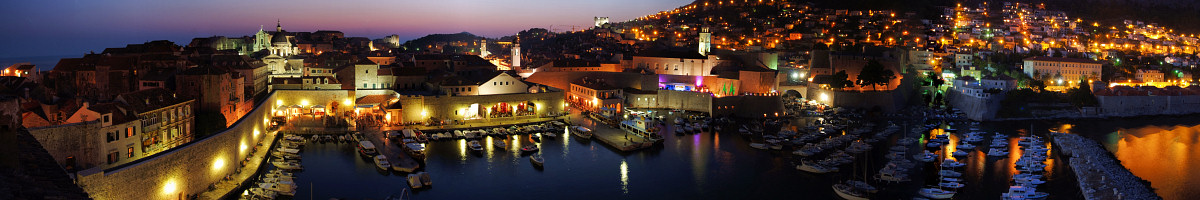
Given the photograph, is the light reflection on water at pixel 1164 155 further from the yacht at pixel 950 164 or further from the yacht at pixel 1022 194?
the yacht at pixel 950 164

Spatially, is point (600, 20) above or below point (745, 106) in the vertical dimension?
above

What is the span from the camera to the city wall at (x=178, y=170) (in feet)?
30.4

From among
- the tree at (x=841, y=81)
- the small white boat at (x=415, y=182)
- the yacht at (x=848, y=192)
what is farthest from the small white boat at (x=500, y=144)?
the tree at (x=841, y=81)

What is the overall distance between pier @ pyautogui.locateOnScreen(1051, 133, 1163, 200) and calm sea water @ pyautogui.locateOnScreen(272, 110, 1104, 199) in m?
0.30

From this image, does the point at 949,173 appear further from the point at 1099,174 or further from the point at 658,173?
the point at 658,173

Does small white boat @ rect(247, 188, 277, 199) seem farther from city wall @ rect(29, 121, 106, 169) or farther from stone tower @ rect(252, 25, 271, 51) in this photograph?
stone tower @ rect(252, 25, 271, 51)

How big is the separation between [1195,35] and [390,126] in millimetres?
46119

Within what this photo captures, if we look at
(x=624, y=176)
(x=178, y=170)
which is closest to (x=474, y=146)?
(x=624, y=176)

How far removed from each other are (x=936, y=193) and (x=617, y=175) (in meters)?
5.67

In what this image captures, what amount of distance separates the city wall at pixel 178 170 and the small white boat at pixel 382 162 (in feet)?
7.97

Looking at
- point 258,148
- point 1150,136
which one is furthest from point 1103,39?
point 258,148

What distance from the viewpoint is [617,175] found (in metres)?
14.6

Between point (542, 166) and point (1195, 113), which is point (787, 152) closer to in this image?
point (542, 166)

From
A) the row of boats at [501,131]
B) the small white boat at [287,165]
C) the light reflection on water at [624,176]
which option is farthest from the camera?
the row of boats at [501,131]
